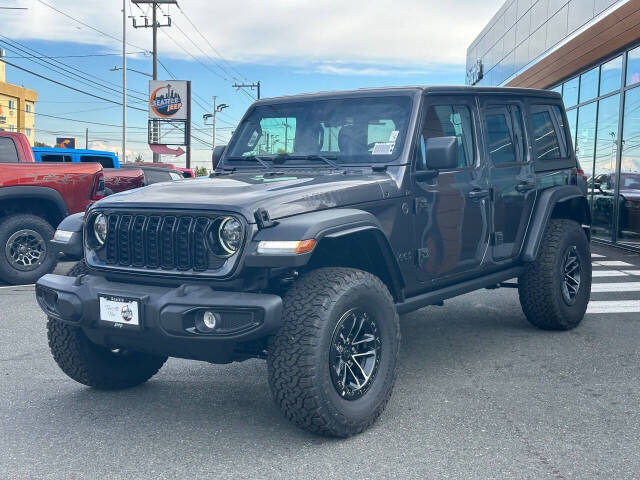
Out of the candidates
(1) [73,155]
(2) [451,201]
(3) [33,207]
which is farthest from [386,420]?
(1) [73,155]

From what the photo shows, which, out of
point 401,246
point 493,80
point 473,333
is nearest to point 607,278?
point 473,333

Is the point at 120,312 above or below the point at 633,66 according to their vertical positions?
below

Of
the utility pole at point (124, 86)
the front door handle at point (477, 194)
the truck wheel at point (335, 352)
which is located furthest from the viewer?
the utility pole at point (124, 86)

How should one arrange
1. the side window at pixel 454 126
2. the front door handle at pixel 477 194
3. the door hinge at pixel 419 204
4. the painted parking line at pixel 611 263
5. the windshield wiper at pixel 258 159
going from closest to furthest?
the door hinge at pixel 419 204
the side window at pixel 454 126
the windshield wiper at pixel 258 159
the front door handle at pixel 477 194
the painted parking line at pixel 611 263

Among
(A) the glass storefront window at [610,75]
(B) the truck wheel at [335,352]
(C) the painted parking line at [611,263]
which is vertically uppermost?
(A) the glass storefront window at [610,75]

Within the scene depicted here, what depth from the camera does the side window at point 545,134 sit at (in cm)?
629

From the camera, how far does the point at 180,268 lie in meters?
3.86

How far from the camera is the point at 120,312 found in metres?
3.78

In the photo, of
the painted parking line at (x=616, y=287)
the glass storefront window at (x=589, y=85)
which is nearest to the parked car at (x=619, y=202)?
the glass storefront window at (x=589, y=85)

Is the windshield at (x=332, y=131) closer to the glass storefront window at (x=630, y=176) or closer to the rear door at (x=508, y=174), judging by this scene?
the rear door at (x=508, y=174)

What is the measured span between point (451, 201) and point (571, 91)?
14514 millimetres

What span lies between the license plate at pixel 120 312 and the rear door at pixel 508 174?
9.45 ft

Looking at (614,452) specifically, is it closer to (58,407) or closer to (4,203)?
(58,407)

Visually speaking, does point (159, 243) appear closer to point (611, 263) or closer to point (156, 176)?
point (611, 263)
